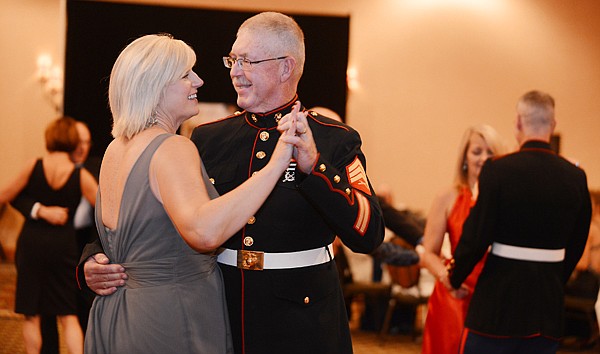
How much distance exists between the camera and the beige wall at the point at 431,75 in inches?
422

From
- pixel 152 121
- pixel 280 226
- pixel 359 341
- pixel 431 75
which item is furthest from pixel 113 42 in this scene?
pixel 152 121

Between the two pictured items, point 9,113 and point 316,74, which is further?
point 9,113

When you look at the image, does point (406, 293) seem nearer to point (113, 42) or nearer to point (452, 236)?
point (452, 236)

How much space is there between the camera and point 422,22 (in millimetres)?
10812

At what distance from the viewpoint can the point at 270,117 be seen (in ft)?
8.50

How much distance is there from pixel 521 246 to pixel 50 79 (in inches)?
332

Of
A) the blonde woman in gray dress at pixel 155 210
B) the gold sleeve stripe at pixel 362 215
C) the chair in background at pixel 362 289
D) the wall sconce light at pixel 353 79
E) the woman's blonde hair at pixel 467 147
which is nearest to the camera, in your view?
the blonde woman in gray dress at pixel 155 210

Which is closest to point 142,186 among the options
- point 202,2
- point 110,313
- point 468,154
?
point 110,313

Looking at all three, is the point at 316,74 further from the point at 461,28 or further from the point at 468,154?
the point at 468,154

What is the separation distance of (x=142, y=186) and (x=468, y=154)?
2268 mm

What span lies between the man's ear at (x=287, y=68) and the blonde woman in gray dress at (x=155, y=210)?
1.24 feet

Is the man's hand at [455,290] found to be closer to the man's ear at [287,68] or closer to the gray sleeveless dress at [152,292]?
the man's ear at [287,68]

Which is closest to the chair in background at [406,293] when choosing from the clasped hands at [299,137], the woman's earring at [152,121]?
the clasped hands at [299,137]

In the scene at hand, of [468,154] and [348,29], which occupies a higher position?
[348,29]
